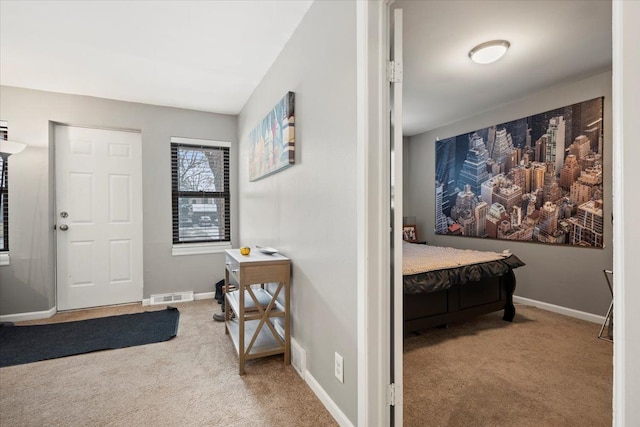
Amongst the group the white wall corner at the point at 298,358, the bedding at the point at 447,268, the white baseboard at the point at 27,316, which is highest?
the bedding at the point at 447,268

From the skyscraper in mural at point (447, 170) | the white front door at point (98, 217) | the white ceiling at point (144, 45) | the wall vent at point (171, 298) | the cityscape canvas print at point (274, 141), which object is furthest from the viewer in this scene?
the skyscraper in mural at point (447, 170)

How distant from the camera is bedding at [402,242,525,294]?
2.55 metres

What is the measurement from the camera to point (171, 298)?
3.90m

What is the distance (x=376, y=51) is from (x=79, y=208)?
3.80 metres

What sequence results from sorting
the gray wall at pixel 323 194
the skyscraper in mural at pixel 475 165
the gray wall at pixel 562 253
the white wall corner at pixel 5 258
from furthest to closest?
the skyscraper in mural at pixel 475 165
the white wall corner at pixel 5 258
the gray wall at pixel 562 253
the gray wall at pixel 323 194

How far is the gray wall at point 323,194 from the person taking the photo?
1.60m

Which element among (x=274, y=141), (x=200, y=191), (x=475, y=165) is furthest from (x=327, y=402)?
(x=475, y=165)

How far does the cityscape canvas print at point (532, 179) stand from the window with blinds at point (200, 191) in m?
3.28

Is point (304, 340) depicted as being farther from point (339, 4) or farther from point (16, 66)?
point (16, 66)

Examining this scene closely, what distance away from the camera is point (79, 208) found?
3.63 meters

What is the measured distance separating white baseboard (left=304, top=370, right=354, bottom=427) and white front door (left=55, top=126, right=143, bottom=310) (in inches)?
113

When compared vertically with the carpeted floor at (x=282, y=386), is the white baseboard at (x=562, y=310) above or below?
above

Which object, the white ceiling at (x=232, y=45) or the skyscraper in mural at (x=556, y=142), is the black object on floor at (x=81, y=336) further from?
the skyscraper in mural at (x=556, y=142)

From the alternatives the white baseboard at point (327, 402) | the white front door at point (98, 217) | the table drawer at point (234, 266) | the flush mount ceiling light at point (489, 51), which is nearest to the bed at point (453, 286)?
the white baseboard at point (327, 402)
